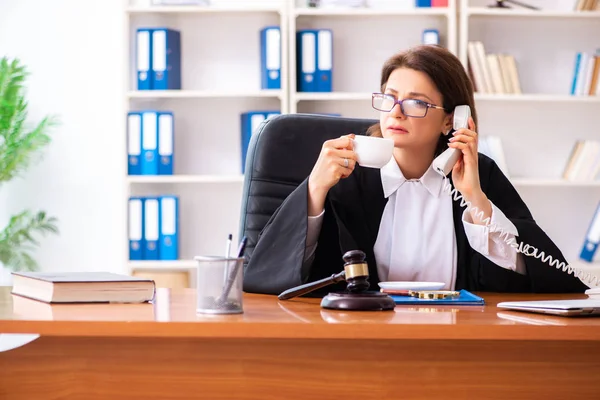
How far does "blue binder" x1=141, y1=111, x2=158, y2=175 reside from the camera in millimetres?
4012

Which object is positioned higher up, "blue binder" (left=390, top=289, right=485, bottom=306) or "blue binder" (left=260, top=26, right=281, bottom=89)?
"blue binder" (left=260, top=26, right=281, bottom=89)

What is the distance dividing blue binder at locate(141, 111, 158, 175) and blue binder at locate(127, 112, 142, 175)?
2 cm

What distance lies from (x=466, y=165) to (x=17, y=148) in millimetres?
2872

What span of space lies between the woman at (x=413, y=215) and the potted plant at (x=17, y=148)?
254 centimetres

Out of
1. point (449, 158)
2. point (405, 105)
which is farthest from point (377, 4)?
point (449, 158)

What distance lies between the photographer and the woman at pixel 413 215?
174cm

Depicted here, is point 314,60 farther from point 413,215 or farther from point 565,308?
point 565,308

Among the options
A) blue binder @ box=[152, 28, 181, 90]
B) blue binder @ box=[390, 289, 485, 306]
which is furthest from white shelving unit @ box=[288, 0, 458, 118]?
blue binder @ box=[390, 289, 485, 306]

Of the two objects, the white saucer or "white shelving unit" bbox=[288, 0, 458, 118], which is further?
"white shelving unit" bbox=[288, 0, 458, 118]

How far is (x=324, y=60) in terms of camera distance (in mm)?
4102

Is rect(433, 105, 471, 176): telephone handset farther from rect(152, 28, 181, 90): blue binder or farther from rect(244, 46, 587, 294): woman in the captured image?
rect(152, 28, 181, 90): blue binder

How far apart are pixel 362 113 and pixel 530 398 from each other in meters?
3.26

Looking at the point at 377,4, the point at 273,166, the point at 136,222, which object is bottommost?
the point at 136,222

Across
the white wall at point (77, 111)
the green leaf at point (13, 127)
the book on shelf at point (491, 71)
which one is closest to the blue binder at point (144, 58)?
the white wall at point (77, 111)
